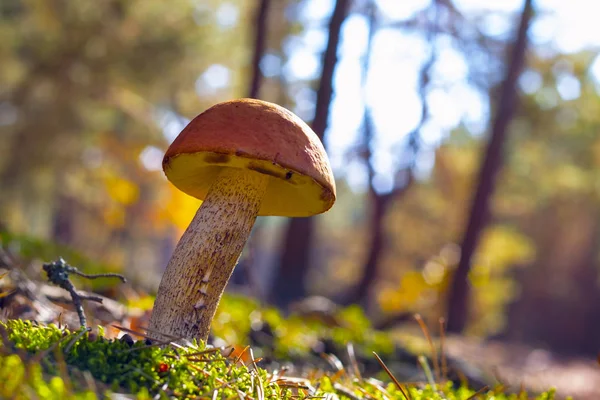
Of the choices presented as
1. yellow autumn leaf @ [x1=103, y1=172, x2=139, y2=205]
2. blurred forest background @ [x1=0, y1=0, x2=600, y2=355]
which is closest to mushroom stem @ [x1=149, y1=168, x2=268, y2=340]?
blurred forest background @ [x1=0, y1=0, x2=600, y2=355]

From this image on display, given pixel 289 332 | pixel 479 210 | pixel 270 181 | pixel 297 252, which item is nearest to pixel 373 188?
pixel 479 210

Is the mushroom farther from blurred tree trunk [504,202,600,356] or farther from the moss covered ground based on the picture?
blurred tree trunk [504,202,600,356]

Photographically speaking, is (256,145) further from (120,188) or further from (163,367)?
(120,188)

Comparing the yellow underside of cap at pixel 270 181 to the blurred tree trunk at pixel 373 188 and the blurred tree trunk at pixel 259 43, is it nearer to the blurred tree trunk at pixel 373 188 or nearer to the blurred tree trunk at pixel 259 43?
the blurred tree trunk at pixel 259 43

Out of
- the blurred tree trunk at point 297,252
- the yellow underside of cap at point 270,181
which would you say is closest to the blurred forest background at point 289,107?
the blurred tree trunk at point 297,252

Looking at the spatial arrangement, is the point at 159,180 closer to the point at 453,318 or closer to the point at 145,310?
the point at 453,318

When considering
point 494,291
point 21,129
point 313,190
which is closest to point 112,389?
point 313,190

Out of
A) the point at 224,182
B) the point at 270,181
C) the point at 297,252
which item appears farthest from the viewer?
the point at 297,252

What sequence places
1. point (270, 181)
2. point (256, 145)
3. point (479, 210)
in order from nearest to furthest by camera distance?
point (256, 145) → point (270, 181) → point (479, 210)
